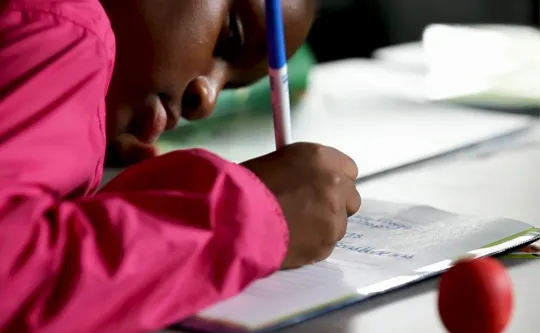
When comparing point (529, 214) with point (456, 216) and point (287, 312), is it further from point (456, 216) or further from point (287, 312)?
point (287, 312)

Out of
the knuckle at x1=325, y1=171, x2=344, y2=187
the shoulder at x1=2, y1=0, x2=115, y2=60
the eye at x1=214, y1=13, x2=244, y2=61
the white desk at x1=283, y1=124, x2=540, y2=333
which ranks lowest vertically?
the white desk at x1=283, y1=124, x2=540, y2=333

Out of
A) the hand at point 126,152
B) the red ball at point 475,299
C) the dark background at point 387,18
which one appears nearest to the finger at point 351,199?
the red ball at point 475,299

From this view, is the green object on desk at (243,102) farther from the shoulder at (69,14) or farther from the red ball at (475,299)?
the red ball at (475,299)

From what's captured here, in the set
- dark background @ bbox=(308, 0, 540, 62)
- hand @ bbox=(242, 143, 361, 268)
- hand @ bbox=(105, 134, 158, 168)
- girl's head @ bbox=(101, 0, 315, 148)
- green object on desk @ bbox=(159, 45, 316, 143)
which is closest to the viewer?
hand @ bbox=(242, 143, 361, 268)

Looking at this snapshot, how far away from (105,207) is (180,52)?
0.89 ft

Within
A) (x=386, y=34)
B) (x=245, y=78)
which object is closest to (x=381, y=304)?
(x=245, y=78)

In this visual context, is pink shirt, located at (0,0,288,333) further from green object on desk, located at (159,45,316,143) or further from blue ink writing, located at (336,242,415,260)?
green object on desk, located at (159,45,316,143)

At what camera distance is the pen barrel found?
0.58 m

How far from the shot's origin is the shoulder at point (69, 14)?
48 cm

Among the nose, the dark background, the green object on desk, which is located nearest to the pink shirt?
the nose

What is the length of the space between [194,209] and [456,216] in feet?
0.77

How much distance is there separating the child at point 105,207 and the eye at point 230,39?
0.22 metres

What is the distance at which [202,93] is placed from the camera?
76cm

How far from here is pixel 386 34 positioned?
59.0 inches
